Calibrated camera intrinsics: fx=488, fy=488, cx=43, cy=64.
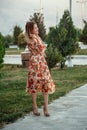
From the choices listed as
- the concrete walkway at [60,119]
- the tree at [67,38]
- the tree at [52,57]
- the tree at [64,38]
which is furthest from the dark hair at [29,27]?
the tree at [67,38]

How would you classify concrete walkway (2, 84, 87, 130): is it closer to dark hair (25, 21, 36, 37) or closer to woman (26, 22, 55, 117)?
woman (26, 22, 55, 117)

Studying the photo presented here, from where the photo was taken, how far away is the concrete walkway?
7.64 m

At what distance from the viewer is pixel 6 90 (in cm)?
1348

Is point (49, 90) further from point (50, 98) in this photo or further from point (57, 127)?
point (50, 98)

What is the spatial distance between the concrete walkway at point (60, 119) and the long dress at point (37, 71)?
49cm

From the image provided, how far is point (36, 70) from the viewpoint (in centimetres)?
887

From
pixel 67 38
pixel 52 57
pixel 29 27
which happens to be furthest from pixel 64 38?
pixel 29 27

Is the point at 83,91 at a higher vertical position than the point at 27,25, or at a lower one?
lower

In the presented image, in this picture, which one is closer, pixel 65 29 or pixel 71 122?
pixel 71 122

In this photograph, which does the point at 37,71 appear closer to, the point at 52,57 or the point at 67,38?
the point at 52,57

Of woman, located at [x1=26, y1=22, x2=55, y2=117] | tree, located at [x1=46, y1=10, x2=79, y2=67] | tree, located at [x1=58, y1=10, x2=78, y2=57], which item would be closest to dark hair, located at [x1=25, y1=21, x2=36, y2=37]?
woman, located at [x1=26, y1=22, x2=55, y2=117]

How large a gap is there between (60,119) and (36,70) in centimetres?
107

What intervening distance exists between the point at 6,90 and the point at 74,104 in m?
3.66

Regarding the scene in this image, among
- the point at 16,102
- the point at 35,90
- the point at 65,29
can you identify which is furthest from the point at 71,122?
the point at 65,29
